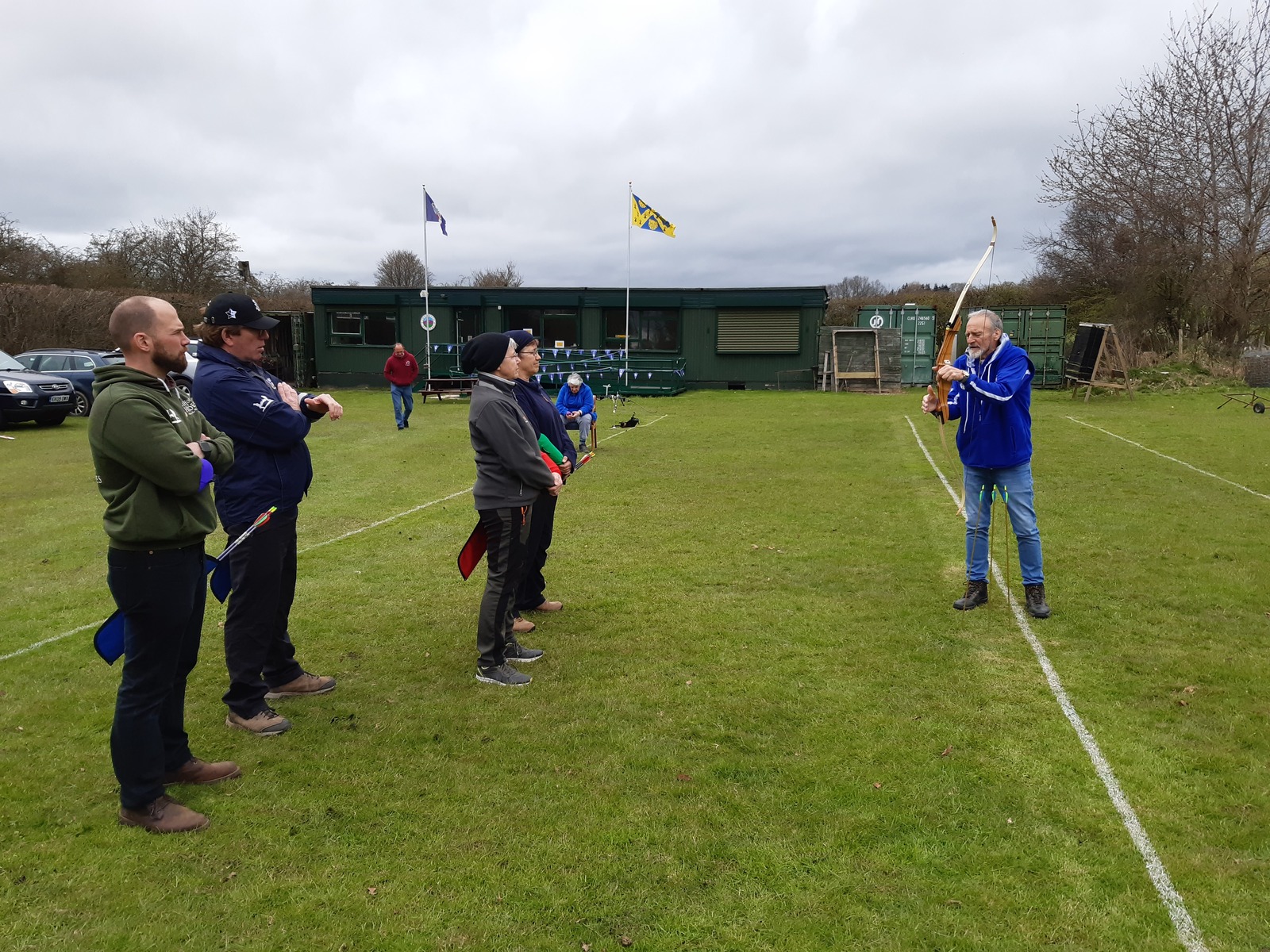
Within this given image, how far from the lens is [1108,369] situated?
26.3m

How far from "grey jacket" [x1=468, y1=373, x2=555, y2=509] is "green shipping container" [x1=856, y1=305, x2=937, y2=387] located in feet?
86.0

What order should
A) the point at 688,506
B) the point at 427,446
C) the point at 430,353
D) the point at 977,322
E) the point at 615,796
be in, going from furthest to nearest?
the point at 430,353, the point at 427,446, the point at 688,506, the point at 977,322, the point at 615,796

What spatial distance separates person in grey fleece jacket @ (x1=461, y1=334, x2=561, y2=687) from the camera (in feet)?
16.5

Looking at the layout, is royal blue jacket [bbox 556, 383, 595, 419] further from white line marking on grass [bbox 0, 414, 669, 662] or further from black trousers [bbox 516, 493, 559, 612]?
black trousers [bbox 516, 493, 559, 612]

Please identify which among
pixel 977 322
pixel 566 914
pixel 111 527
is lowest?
pixel 566 914

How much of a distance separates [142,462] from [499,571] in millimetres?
2192

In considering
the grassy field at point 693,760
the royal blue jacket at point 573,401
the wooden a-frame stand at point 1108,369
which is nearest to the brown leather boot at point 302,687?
the grassy field at point 693,760

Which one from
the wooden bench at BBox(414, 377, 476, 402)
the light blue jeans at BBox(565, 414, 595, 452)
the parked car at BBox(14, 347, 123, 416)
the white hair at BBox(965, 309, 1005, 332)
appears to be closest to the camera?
the white hair at BBox(965, 309, 1005, 332)

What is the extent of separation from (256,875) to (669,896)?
1.51 meters

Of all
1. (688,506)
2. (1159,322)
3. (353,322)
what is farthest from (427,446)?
(1159,322)

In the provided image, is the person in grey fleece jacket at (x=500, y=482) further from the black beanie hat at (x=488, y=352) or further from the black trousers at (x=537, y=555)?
the black trousers at (x=537, y=555)

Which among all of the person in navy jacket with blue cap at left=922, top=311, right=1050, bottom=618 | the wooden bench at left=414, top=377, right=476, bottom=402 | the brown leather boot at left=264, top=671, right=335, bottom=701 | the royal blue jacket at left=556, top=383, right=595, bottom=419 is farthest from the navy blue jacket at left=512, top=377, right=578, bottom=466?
the wooden bench at left=414, top=377, right=476, bottom=402

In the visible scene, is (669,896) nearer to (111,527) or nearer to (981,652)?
(111,527)

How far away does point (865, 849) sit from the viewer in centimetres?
340
